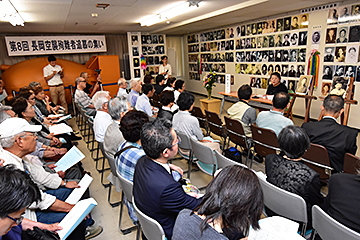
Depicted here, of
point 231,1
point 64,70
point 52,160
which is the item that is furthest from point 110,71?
point 52,160

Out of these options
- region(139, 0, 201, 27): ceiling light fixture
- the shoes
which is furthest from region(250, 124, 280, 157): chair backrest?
region(139, 0, 201, 27): ceiling light fixture

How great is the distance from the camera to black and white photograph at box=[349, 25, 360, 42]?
4.63m

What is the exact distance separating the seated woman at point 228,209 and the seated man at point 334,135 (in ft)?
6.28

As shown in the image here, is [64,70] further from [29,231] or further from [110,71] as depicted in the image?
[29,231]

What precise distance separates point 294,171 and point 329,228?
0.44 m

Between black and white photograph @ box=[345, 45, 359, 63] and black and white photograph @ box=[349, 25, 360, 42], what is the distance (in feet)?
0.45

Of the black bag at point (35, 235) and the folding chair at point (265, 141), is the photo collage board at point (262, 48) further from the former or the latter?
the black bag at point (35, 235)

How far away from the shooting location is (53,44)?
27.6 feet

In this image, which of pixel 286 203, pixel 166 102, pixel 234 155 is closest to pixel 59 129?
pixel 166 102

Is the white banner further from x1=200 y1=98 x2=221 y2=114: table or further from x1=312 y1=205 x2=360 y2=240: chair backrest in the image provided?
x1=312 y1=205 x2=360 y2=240: chair backrest

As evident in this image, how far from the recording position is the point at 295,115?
638 centimetres

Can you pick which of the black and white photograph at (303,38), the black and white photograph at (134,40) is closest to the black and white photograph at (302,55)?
the black and white photograph at (303,38)

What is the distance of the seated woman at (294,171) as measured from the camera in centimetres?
158

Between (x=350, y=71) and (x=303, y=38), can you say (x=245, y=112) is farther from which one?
(x=303, y=38)
